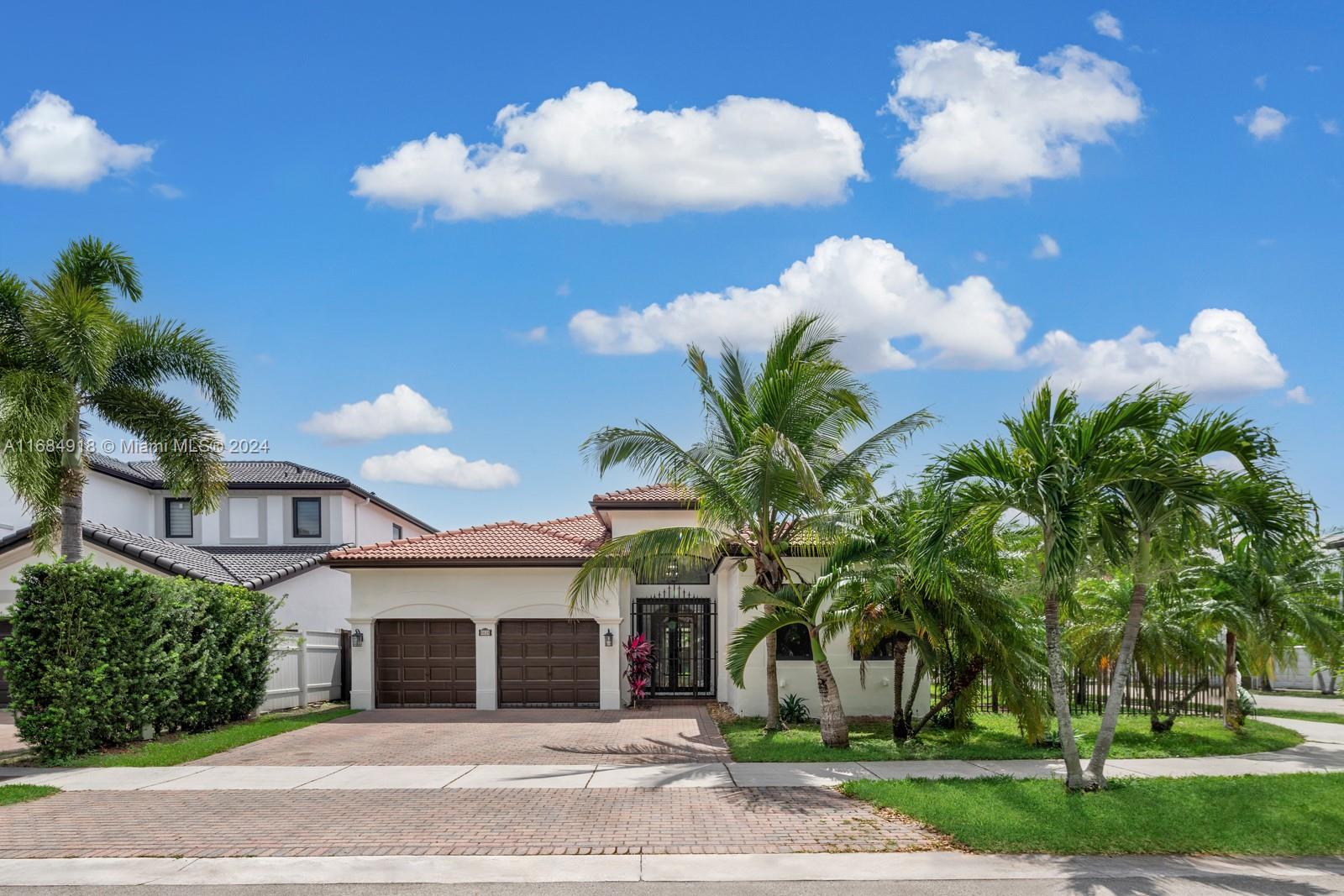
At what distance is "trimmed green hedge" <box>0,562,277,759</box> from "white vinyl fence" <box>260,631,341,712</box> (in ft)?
14.1

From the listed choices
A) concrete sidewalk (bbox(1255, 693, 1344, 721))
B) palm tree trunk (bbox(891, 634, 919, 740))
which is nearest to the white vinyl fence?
palm tree trunk (bbox(891, 634, 919, 740))

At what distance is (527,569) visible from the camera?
917 inches

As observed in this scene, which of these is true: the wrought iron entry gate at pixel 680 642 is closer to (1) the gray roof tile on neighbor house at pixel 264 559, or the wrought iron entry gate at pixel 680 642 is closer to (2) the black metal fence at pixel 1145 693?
(2) the black metal fence at pixel 1145 693

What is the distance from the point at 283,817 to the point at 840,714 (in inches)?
322

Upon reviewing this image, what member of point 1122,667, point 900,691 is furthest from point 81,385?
point 1122,667

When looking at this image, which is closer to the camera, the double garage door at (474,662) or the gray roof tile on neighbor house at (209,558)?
the gray roof tile on neighbor house at (209,558)

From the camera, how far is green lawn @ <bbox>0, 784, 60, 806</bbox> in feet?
38.7

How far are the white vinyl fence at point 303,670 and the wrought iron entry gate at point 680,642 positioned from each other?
7.80 m

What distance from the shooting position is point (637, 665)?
23219 mm

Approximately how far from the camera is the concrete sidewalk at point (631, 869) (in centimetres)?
829

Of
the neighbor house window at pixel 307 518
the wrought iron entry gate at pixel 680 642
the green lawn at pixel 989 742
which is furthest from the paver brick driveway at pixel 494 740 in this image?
the neighbor house window at pixel 307 518

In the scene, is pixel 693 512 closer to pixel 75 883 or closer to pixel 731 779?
pixel 731 779

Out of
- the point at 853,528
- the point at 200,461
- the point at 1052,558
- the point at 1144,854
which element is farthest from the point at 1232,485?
the point at 200,461

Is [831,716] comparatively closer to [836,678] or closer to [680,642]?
[836,678]
